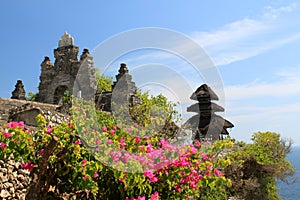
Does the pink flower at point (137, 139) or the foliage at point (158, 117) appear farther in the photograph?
the foliage at point (158, 117)

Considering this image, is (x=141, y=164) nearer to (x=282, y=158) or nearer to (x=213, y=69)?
(x=213, y=69)

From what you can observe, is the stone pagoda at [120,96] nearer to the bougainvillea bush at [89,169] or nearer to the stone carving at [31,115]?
the stone carving at [31,115]

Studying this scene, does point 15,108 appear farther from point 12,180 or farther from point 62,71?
point 62,71

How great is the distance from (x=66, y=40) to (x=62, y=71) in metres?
1.91

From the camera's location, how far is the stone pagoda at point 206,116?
16.6 metres

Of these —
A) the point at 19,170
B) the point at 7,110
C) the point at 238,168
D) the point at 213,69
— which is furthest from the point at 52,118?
the point at 238,168

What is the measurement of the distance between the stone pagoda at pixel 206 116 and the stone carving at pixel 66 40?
7246mm

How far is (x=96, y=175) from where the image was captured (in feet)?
16.2

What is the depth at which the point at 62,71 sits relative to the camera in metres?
18.5

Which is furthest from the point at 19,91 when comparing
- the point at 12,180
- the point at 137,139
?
the point at 137,139

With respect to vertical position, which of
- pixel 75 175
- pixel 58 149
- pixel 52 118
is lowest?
pixel 75 175

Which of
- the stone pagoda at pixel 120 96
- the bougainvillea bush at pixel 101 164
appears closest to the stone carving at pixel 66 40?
the stone pagoda at pixel 120 96

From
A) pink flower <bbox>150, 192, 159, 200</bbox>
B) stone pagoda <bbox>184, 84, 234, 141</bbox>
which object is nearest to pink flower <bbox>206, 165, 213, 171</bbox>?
pink flower <bbox>150, 192, 159, 200</bbox>

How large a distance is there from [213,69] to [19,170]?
166 inches
